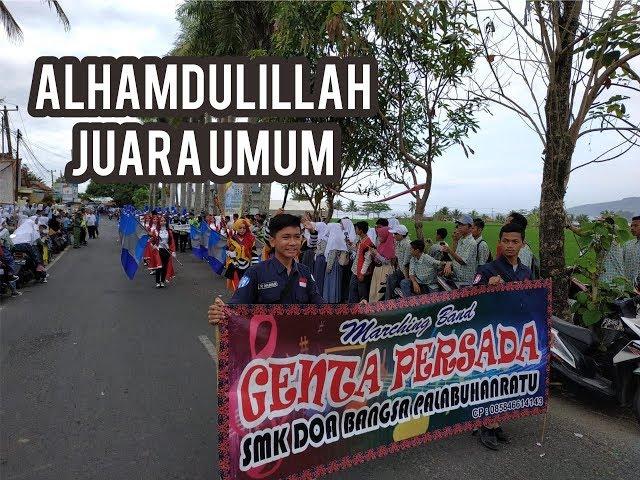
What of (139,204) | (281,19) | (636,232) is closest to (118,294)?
(281,19)

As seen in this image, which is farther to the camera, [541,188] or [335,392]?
[541,188]

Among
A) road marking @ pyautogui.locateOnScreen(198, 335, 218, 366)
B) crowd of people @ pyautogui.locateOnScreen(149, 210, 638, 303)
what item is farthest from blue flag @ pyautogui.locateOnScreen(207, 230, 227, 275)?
road marking @ pyautogui.locateOnScreen(198, 335, 218, 366)

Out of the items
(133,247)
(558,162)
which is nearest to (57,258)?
(133,247)

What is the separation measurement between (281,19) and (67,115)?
4119 millimetres

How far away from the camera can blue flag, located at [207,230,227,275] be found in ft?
44.9

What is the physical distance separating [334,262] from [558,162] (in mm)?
4576

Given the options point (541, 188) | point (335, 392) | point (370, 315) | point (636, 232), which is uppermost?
point (541, 188)

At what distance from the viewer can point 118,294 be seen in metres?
10.5

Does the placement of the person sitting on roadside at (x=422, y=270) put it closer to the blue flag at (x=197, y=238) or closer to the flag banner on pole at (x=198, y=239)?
the flag banner on pole at (x=198, y=239)

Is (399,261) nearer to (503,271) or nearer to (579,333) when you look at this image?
(579,333)

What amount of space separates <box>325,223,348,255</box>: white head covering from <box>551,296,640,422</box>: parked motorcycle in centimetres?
473

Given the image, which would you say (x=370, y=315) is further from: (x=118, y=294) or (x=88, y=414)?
(x=118, y=294)

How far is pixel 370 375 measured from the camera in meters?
3.34

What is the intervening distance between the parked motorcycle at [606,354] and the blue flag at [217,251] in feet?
32.9
